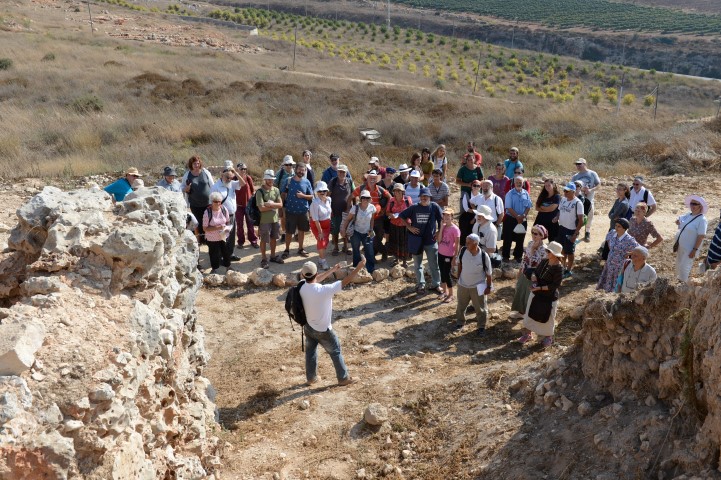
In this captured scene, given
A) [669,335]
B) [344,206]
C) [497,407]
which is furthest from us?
[344,206]

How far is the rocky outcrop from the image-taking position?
4004 millimetres

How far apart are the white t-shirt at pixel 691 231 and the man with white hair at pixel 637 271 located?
172 centimetres

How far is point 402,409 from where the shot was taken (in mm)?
7109

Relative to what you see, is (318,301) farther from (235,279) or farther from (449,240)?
(235,279)

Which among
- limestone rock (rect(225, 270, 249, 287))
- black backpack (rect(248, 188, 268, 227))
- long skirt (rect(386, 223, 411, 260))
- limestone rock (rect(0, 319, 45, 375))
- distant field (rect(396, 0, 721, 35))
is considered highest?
distant field (rect(396, 0, 721, 35))

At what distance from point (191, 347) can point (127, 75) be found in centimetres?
2525

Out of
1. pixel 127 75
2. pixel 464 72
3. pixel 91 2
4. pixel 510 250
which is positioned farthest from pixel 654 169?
pixel 91 2

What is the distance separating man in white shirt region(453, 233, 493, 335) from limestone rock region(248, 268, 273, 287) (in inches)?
134

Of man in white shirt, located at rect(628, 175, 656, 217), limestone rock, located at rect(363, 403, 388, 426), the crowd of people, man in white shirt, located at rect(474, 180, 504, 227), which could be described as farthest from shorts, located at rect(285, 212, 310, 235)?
man in white shirt, located at rect(628, 175, 656, 217)

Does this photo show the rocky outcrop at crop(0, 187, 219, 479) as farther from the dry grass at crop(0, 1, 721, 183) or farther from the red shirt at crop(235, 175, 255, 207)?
the dry grass at crop(0, 1, 721, 183)

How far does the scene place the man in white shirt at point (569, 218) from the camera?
10.2 m

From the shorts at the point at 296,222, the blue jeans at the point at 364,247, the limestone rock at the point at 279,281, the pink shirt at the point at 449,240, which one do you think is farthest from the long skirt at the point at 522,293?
the shorts at the point at 296,222

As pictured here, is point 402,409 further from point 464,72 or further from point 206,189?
point 464,72

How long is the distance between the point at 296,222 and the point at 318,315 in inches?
180
